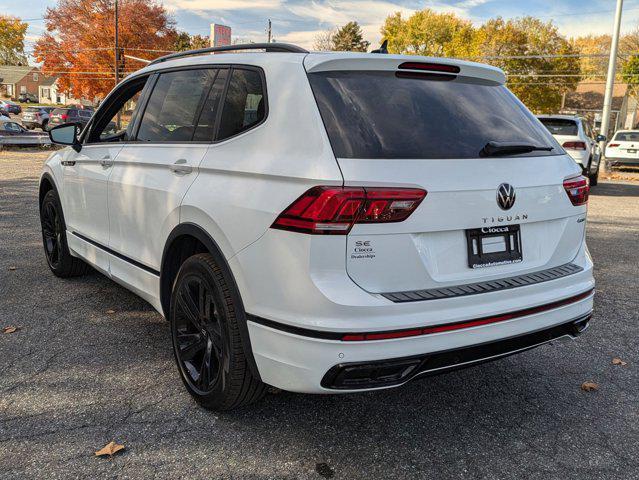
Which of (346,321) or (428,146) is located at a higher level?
(428,146)

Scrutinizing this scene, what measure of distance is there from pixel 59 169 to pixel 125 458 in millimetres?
3161

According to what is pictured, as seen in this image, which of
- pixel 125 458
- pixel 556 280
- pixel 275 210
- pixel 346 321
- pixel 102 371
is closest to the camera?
pixel 346 321

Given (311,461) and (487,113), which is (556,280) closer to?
(487,113)

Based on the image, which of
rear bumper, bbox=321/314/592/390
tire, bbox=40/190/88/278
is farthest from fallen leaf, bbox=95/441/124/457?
tire, bbox=40/190/88/278

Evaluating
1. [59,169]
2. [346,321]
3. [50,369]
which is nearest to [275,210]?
[346,321]

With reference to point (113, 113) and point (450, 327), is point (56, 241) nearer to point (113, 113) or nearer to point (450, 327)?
point (113, 113)

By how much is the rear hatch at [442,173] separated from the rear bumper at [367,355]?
0.76 feet

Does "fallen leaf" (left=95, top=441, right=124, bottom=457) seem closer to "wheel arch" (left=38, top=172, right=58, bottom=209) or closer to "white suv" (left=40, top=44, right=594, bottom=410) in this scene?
"white suv" (left=40, top=44, right=594, bottom=410)

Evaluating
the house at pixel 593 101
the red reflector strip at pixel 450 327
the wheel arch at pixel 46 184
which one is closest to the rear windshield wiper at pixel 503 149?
the red reflector strip at pixel 450 327

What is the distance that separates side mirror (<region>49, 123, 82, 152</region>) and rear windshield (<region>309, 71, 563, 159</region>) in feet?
9.38

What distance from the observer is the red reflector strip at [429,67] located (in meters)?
2.88

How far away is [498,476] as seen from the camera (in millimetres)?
2688

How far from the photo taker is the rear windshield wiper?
2.80 metres

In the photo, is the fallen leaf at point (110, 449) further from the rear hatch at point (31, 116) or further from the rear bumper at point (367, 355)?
the rear hatch at point (31, 116)
